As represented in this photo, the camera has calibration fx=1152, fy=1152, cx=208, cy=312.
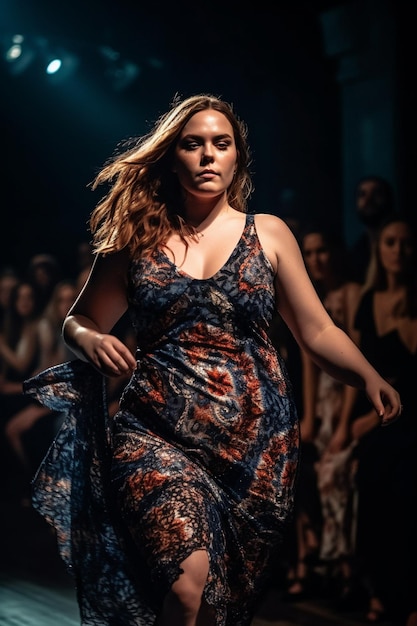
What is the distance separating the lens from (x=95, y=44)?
9.19 meters

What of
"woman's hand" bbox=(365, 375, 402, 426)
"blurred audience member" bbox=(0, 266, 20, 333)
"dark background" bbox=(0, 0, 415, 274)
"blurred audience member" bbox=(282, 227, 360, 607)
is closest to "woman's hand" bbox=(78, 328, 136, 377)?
"woman's hand" bbox=(365, 375, 402, 426)

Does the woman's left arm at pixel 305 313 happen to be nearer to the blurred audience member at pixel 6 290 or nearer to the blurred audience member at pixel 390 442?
the blurred audience member at pixel 390 442

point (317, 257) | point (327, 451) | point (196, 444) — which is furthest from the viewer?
point (317, 257)

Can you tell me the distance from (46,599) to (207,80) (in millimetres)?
5509

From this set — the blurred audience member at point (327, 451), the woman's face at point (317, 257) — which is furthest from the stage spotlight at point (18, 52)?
the woman's face at point (317, 257)

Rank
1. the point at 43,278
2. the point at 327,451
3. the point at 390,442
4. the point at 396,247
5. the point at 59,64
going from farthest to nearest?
the point at 59,64
the point at 43,278
the point at 327,451
the point at 396,247
the point at 390,442

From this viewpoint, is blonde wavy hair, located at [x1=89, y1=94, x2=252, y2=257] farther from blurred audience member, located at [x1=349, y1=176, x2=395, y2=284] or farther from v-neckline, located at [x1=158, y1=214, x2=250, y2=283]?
blurred audience member, located at [x1=349, y1=176, x2=395, y2=284]

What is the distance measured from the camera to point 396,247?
524 cm

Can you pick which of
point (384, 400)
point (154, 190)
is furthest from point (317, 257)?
point (384, 400)

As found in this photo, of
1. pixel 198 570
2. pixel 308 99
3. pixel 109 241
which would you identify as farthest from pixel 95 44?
pixel 198 570

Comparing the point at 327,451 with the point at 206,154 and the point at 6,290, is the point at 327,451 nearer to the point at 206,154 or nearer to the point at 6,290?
the point at 206,154

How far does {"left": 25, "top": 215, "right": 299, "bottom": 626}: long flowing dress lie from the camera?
124 inches

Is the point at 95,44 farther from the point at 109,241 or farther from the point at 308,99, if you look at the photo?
the point at 109,241

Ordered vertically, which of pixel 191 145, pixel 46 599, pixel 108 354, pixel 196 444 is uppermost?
pixel 191 145
